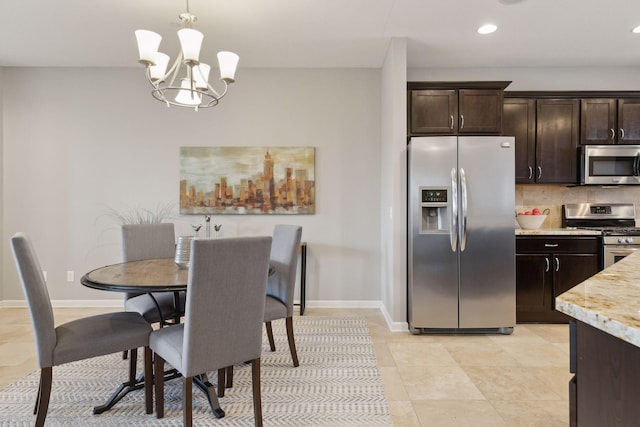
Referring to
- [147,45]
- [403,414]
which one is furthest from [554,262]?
[147,45]

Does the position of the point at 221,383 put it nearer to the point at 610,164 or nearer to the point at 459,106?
the point at 459,106

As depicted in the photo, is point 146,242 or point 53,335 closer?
point 53,335

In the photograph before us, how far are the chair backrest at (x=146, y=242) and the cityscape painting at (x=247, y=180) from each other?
1001 mm

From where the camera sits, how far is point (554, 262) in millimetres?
3375

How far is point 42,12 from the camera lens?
2.86m

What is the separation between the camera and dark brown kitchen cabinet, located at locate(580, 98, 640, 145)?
3668mm

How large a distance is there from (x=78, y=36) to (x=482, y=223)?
410cm

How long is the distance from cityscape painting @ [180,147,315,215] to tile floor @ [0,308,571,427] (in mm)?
1636

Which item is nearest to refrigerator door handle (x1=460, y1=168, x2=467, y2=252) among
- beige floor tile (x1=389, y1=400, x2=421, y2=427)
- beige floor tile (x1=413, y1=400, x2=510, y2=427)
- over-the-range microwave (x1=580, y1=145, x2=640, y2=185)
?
beige floor tile (x1=413, y1=400, x2=510, y2=427)

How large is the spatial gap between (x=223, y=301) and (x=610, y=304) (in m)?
1.40

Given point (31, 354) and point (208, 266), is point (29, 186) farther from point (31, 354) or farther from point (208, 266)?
point (208, 266)

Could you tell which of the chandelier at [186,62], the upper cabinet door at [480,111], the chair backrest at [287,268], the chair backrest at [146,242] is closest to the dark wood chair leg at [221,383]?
the chair backrest at [287,268]

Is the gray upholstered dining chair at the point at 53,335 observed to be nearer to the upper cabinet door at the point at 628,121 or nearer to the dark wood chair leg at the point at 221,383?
the dark wood chair leg at the point at 221,383

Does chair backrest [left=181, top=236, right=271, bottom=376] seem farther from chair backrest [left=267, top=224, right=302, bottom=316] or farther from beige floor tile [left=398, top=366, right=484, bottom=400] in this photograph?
beige floor tile [left=398, top=366, right=484, bottom=400]
